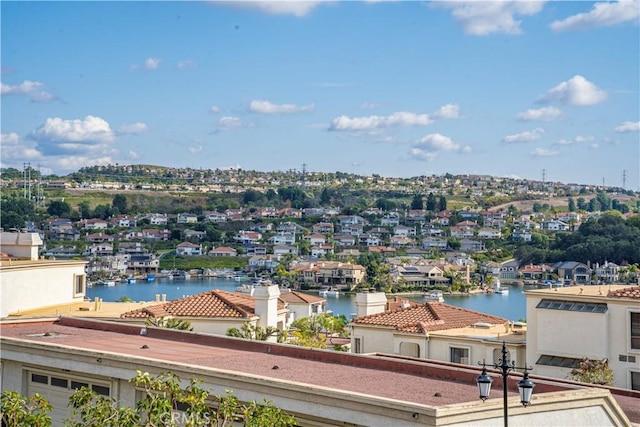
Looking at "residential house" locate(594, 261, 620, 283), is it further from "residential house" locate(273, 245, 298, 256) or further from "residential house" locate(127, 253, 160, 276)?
"residential house" locate(127, 253, 160, 276)

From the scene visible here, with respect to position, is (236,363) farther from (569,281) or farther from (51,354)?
(569,281)

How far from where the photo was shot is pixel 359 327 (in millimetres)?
18578

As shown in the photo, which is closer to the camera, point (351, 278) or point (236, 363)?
point (236, 363)

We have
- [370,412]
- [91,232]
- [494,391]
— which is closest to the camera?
[370,412]

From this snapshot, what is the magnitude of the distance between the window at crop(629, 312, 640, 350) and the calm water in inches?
2427

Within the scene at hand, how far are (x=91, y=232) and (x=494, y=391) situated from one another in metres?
153

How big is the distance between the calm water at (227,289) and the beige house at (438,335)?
59.0 meters

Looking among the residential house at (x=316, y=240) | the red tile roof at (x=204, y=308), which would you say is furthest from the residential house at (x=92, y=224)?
the red tile roof at (x=204, y=308)

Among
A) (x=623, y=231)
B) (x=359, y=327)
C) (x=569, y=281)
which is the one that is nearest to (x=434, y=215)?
(x=623, y=231)

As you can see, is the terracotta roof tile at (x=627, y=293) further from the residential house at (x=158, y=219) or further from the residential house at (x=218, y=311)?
the residential house at (x=158, y=219)

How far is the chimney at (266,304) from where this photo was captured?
19.5 meters

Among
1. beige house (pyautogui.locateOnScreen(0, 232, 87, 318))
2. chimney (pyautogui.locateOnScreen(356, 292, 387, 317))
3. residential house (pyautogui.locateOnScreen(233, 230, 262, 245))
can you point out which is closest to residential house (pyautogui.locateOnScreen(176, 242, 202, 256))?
residential house (pyautogui.locateOnScreen(233, 230, 262, 245))

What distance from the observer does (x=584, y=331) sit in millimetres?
16516

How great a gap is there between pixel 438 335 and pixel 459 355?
0.54 meters
